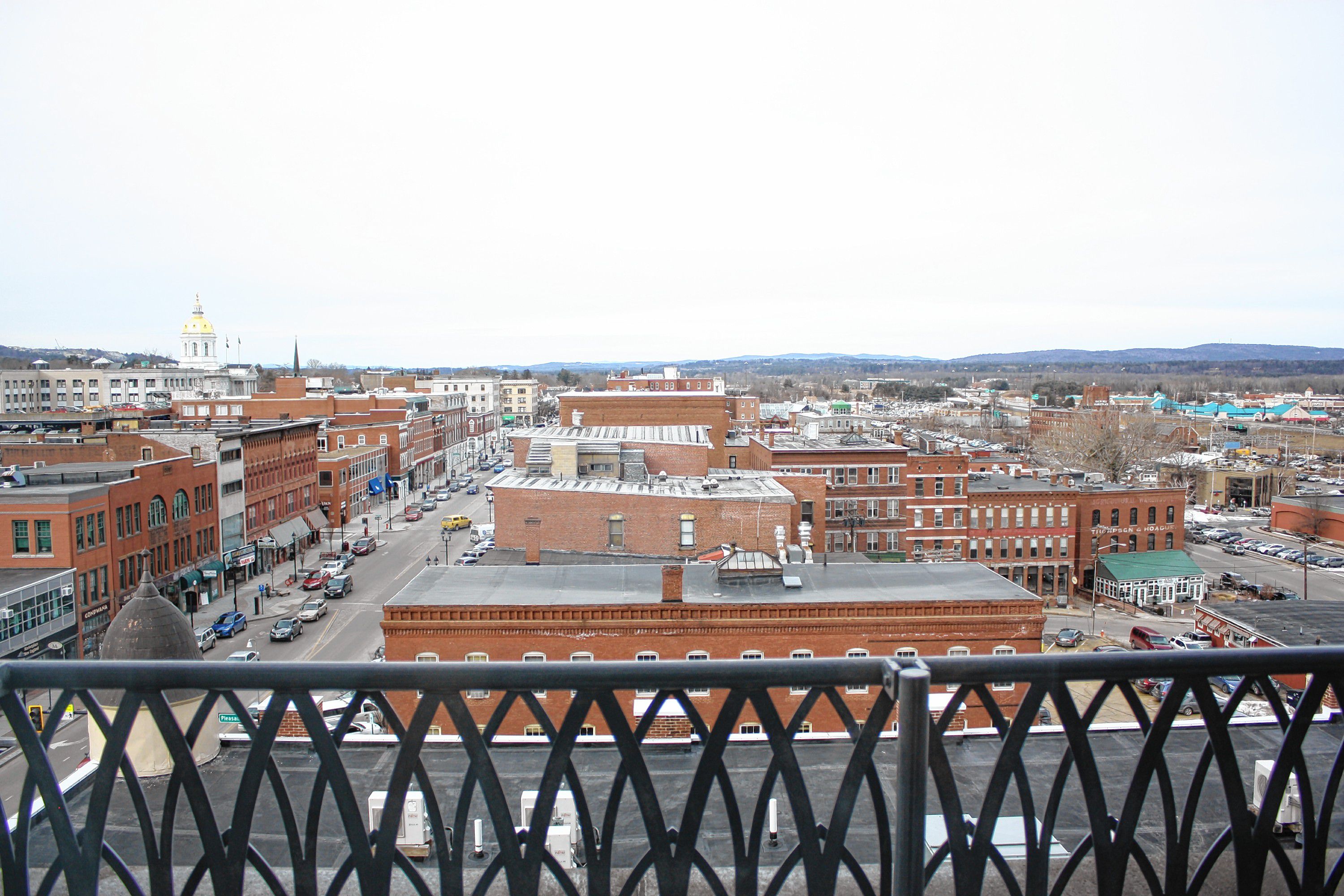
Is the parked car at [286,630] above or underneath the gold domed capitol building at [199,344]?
underneath

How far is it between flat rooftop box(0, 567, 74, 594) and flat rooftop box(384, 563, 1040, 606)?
16.0 meters

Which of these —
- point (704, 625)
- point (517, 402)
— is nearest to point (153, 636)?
point (704, 625)

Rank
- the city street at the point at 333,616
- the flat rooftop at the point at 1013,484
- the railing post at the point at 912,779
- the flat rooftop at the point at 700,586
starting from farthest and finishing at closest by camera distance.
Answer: the flat rooftop at the point at 1013,484 → the city street at the point at 333,616 → the flat rooftop at the point at 700,586 → the railing post at the point at 912,779

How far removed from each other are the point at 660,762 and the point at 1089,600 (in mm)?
45822

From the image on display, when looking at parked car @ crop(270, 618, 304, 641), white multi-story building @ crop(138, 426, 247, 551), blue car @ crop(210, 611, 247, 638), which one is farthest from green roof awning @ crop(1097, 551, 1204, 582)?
white multi-story building @ crop(138, 426, 247, 551)

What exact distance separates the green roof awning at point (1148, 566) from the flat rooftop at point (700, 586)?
89.7 feet

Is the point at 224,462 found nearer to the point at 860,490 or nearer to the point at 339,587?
the point at 339,587

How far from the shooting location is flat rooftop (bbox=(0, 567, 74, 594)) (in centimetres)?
2866

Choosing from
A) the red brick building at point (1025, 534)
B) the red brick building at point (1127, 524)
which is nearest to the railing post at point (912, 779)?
the red brick building at point (1025, 534)

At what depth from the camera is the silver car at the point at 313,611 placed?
37219mm

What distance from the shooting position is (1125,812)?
3023 mm

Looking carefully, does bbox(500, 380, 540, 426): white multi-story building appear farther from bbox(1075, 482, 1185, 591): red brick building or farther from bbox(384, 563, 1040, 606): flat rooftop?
bbox(384, 563, 1040, 606): flat rooftop

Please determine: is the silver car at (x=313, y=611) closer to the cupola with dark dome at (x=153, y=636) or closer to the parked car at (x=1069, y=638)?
the cupola with dark dome at (x=153, y=636)

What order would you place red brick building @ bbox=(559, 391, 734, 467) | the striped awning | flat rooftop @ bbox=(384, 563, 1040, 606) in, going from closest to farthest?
flat rooftop @ bbox=(384, 563, 1040, 606) < the striped awning < red brick building @ bbox=(559, 391, 734, 467)
